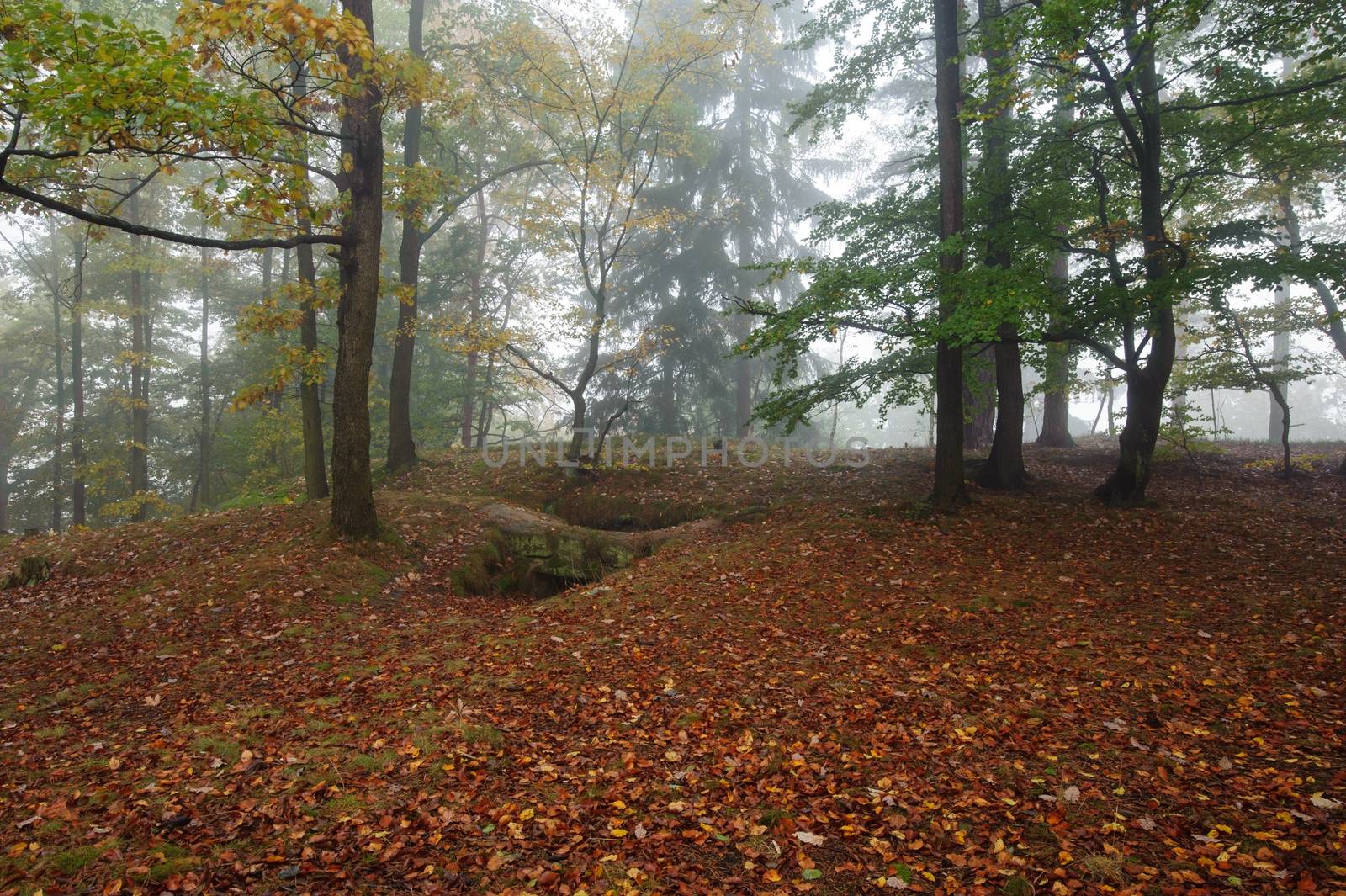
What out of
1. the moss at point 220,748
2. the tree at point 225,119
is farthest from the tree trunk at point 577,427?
the moss at point 220,748

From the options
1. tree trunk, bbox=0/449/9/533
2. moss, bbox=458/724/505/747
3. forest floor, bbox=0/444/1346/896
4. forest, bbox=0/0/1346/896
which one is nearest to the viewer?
forest floor, bbox=0/444/1346/896

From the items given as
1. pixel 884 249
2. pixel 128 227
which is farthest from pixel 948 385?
pixel 128 227

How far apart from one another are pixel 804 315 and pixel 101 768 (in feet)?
25.2

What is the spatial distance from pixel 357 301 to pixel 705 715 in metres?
6.83

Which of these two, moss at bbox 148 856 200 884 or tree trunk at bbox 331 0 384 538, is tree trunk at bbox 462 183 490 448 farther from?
moss at bbox 148 856 200 884

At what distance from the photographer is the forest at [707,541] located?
3471 mm

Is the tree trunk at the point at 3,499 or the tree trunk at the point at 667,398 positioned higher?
the tree trunk at the point at 667,398

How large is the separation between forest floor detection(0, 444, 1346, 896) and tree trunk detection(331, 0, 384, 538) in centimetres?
74

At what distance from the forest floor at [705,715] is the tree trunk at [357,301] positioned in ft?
2.43

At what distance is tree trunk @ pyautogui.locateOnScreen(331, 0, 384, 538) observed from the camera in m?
8.22

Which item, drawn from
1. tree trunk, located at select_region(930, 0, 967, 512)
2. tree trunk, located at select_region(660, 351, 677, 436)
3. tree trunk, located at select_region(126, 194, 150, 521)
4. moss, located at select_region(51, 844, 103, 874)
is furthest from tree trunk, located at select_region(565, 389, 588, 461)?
tree trunk, located at select_region(126, 194, 150, 521)

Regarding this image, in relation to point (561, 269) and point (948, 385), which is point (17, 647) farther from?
point (561, 269)

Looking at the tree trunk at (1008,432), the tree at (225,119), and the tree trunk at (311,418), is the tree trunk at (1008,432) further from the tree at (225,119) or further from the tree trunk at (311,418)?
the tree trunk at (311,418)

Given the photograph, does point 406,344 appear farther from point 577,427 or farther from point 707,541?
point 707,541
